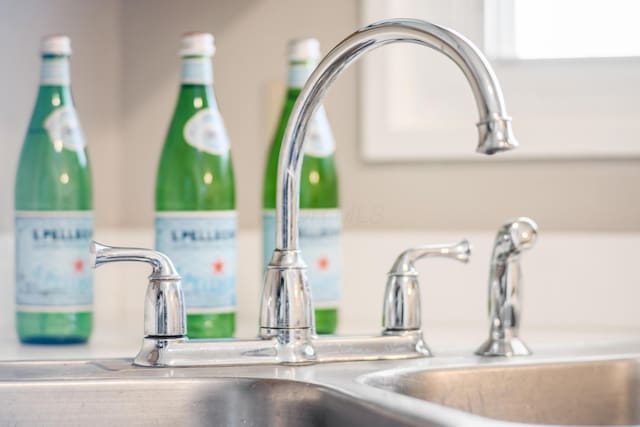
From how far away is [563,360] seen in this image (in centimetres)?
92

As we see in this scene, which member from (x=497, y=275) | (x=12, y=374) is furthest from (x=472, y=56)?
(x=12, y=374)

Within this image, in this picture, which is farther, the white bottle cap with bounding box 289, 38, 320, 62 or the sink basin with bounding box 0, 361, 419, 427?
the white bottle cap with bounding box 289, 38, 320, 62

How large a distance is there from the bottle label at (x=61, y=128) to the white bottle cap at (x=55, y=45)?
56 millimetres

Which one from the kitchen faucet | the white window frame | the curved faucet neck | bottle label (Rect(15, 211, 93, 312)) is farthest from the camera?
the white window frame

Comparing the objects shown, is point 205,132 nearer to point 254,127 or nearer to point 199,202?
point 199,202

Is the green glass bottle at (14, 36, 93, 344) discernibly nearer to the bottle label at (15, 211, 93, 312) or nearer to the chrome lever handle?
the bottle label at (15, 211, 93, 312)

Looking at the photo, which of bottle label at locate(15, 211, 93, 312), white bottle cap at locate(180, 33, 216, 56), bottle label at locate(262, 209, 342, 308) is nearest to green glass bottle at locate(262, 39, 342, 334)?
bottle label at locate(262, 209, 342, 308)

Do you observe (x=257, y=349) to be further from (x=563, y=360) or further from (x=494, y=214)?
(x=494, y=214)

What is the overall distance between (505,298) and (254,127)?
50 centimetres

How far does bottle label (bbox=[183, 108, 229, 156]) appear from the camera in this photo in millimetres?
1076

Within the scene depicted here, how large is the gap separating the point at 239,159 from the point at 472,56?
0.62 meters

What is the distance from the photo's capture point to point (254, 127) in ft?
4.38

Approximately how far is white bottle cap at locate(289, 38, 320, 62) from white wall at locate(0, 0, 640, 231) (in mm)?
205

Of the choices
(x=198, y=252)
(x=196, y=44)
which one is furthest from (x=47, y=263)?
(x=196, y=44)
